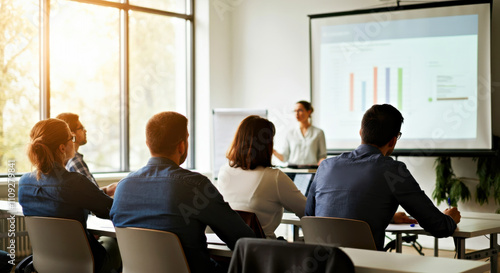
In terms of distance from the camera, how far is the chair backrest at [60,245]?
270 centimetres

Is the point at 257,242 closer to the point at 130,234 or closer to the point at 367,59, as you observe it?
the point at 130,234

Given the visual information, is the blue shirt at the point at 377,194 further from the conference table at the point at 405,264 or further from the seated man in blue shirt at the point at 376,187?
the conference table at the point at 405,264

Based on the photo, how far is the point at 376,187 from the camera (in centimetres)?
261

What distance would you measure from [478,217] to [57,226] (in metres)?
2.29

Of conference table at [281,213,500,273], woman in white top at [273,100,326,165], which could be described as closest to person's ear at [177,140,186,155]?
conference table at [281,213,500,273]

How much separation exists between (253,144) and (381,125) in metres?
0.66

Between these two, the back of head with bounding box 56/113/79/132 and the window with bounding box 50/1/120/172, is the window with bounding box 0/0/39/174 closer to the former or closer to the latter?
the window with bounding box 50/1/120/172

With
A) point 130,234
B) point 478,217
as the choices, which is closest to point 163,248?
point 130,234

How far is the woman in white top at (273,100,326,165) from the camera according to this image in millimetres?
6441

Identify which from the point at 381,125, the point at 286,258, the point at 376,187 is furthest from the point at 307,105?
the point at 286,258

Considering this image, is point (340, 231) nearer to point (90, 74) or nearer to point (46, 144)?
point (46, 144)

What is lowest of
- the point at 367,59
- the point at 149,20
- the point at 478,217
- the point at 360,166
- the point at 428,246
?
the point at 428,246

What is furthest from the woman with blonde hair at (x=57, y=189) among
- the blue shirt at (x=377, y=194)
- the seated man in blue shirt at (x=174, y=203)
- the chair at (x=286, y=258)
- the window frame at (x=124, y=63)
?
the window frame at (x=124, y=63)

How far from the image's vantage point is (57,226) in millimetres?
2705
